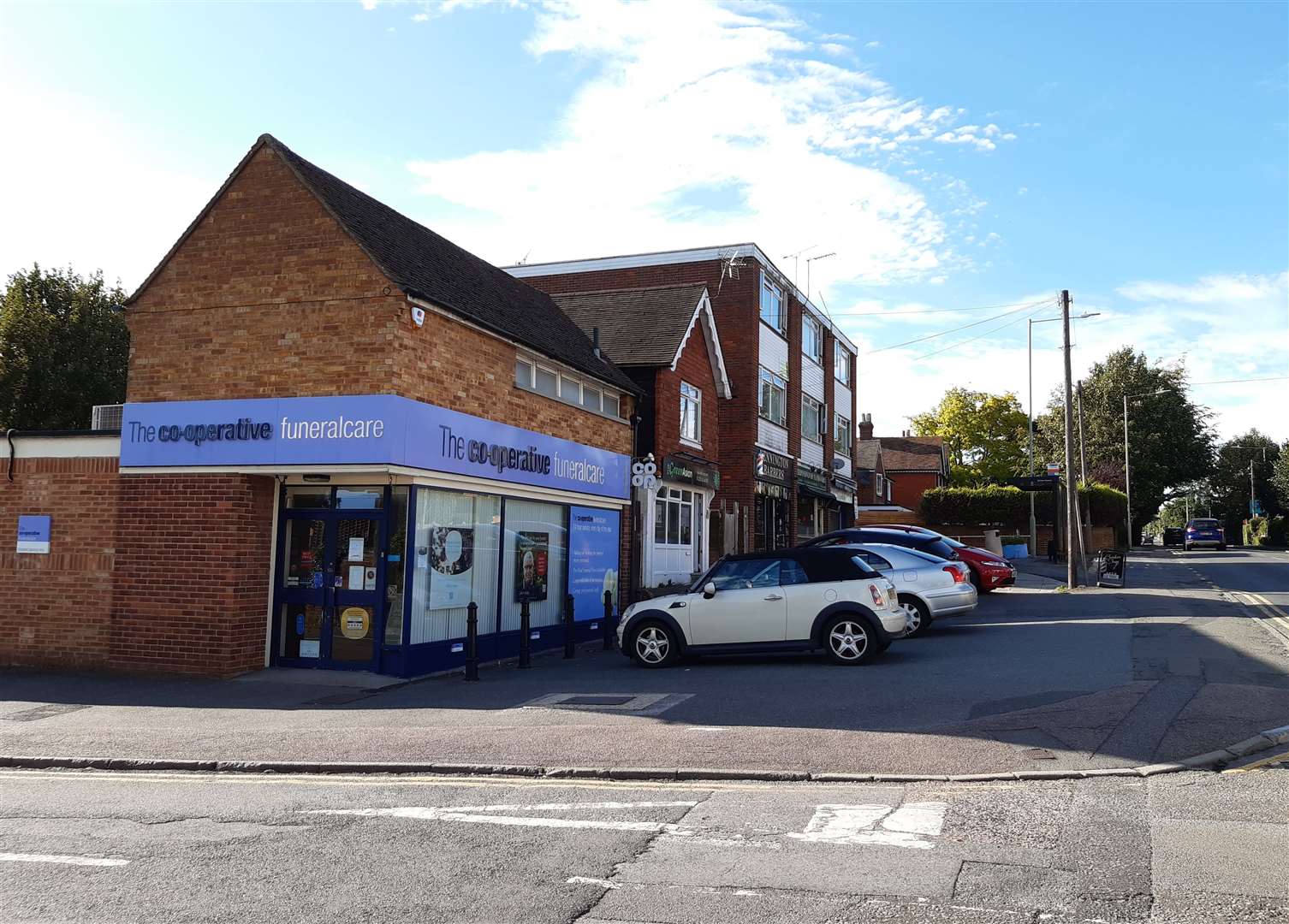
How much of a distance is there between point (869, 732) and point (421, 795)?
12.8 ft

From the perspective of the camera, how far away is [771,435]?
3200cm

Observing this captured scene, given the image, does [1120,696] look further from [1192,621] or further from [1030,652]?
[1192,621]

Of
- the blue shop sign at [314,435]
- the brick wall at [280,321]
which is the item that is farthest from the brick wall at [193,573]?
the brick wall at [280,321]

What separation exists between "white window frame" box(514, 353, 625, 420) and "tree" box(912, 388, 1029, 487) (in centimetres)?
5873

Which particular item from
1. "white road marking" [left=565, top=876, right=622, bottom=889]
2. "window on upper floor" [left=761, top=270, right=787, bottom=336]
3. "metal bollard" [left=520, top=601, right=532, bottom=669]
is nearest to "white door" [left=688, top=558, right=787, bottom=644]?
"metal bollard" [left=520, top=601, right=532, bottom=669]

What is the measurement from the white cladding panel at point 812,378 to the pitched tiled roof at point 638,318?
11241mm

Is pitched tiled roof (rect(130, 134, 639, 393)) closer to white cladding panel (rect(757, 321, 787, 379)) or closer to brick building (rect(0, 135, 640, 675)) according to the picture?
brick building (rect(0, 135, 640, 675))

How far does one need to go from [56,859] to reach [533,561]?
11113mm

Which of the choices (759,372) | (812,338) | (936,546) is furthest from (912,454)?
(936,546)

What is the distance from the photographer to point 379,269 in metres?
13.6

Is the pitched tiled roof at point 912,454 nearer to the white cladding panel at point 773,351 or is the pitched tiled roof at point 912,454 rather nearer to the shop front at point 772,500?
the shop front at point 772,500

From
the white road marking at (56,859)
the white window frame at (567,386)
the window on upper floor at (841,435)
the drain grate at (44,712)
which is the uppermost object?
the window on upper floor at (841,435)

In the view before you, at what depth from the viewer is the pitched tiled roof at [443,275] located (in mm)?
14328

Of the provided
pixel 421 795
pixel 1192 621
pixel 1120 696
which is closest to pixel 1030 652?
pixel 1120 696
